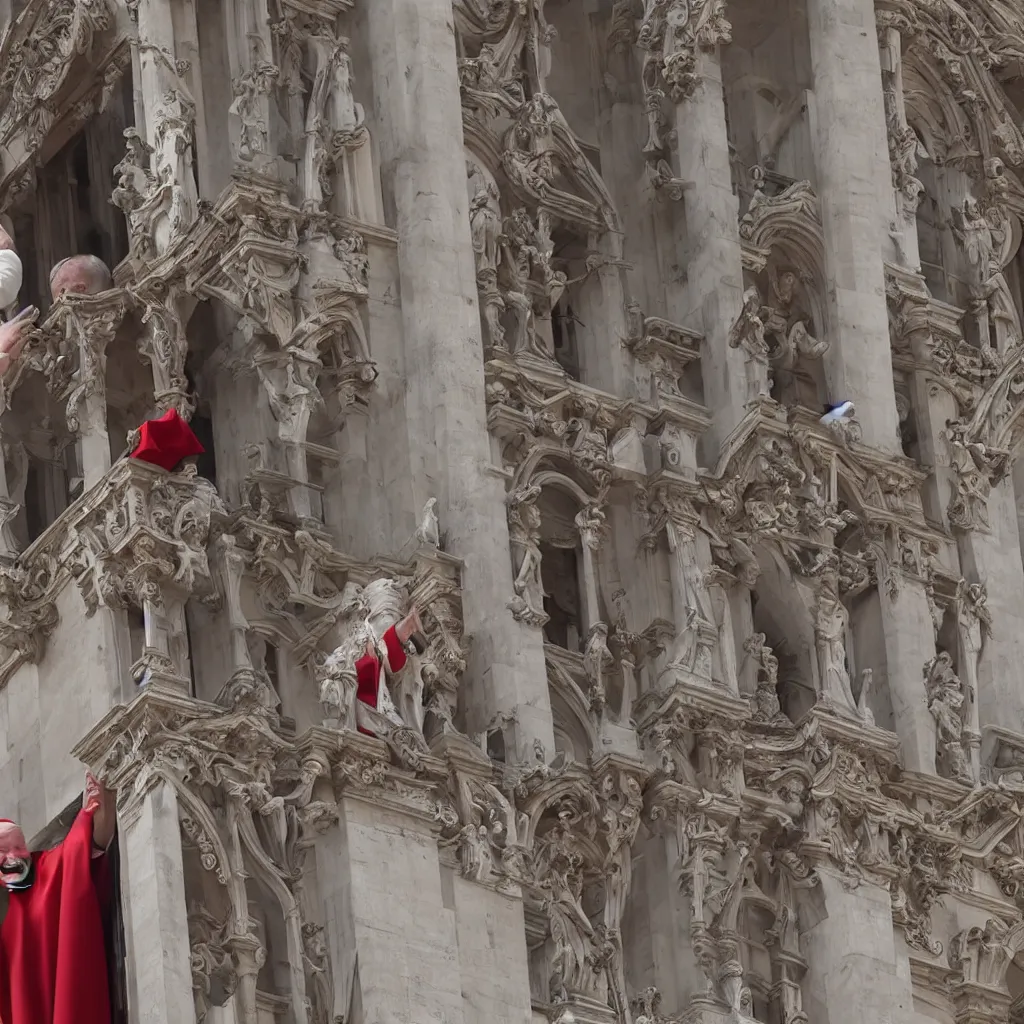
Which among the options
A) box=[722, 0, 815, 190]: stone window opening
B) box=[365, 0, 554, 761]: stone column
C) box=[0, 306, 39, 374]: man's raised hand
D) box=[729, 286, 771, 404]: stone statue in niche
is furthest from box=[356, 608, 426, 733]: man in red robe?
box=[722, 0, 815, 190]: stone window opening

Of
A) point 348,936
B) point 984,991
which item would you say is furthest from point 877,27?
point 348,936

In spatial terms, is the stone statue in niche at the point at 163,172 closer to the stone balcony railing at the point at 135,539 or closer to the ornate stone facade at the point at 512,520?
the ornate stone facade at the point at 512,520

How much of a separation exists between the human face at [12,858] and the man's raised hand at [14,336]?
365 centimetres

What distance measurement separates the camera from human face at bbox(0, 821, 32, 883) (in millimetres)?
37031

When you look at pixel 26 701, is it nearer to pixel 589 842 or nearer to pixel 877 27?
pixel 589 842

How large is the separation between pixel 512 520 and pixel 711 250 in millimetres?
3555

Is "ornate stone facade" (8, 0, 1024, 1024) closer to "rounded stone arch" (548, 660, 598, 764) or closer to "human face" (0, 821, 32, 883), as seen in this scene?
"rounded stone arch" (548, 660, 598, 764)

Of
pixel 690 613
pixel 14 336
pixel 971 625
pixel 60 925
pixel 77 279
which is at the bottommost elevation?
pixel 60 925

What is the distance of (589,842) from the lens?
1500 inches

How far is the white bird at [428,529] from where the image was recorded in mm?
37844

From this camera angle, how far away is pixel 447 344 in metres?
38.6

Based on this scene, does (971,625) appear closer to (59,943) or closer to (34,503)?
(34,503)

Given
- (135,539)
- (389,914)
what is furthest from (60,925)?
(135,539)

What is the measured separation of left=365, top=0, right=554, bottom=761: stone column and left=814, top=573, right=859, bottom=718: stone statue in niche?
2.69 m
